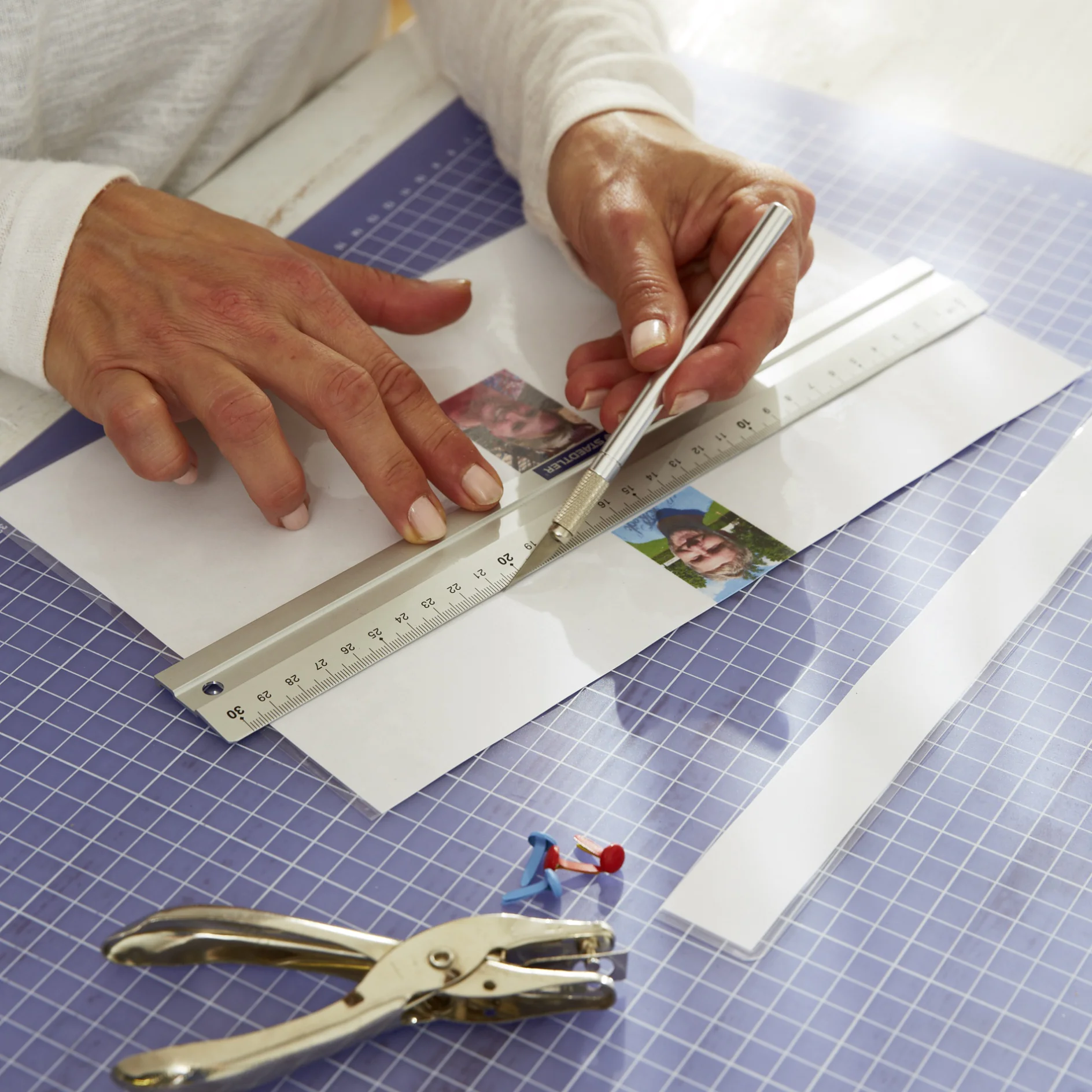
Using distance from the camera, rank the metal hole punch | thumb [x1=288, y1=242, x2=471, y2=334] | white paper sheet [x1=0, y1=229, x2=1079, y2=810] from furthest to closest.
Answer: thumb [x1=288, y1=242, x2=471, y2=334], white paper sheet [x1=0, y1=229, x2=1079, y2=810], the metal hole punch

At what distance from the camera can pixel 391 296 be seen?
1.02m

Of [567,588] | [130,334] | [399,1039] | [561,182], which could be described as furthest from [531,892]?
[561,182]

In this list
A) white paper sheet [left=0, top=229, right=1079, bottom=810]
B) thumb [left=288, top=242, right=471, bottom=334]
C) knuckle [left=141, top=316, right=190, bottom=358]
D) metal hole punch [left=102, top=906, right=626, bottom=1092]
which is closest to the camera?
metal hole punch [left=102, top=906, right=626, bottom=1092]

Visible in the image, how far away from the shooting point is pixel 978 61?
1.46 meters

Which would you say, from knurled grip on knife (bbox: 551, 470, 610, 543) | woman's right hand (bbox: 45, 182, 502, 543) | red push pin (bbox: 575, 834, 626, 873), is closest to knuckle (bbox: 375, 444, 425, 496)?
woman's right hand (bbox: 45, 182, 502, 543)

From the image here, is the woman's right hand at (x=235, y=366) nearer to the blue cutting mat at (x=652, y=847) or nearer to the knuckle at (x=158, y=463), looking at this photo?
the knuckle at (x=158, y=463)

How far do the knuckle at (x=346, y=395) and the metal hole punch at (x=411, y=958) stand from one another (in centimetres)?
39

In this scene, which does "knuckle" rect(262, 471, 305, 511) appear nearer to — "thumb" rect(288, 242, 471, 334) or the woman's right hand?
the woman's right hand

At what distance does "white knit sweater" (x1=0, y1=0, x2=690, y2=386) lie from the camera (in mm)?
930

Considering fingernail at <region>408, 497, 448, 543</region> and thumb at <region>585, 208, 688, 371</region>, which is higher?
thumb at <region>585, 208, 688, 371</region>

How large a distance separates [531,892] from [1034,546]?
490 millimetres

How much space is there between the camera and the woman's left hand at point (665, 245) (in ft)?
3.15

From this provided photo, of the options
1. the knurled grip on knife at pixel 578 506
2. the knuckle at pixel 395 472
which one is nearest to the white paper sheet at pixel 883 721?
the knurled grip on knife at pixel 578 506

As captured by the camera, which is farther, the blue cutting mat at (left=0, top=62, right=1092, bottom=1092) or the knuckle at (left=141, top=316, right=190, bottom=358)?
the knuckle at (left=141, top=316, right=190, bottom=358)
